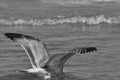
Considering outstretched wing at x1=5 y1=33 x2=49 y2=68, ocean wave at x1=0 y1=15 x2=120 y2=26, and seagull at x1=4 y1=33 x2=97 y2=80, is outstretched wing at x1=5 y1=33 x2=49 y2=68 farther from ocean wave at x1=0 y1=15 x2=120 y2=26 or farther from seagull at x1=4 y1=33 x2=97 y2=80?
ocean wave at x1=0 y1=15 x2=120 y2=26

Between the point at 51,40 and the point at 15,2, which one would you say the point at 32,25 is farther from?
the point at 15,2

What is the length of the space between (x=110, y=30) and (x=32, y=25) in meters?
2.58

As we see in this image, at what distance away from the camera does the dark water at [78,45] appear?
10.9m

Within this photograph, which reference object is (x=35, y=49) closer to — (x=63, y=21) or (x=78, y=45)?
(x=78, y=45)

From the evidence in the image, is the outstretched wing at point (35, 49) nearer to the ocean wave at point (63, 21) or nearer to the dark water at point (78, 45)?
the dark water at point (78, 45)

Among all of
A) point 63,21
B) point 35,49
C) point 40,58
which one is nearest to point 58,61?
point 40,58

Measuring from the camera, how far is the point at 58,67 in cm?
968

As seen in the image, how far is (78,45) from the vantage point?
13336 millimetres

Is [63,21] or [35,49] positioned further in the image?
[63,21]

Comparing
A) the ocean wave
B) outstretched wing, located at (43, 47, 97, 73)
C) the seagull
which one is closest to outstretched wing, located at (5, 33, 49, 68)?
the seagull

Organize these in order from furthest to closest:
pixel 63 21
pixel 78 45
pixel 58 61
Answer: pixel 63 21, pixel 78 45, pixel 58 61

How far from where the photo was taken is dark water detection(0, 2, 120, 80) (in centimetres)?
1095

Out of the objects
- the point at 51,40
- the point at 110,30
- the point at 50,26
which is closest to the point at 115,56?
the point at 51,40

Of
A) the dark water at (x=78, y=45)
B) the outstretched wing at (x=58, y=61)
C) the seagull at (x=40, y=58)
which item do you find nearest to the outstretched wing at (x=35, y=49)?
the seagull at (x=40, y=58)
